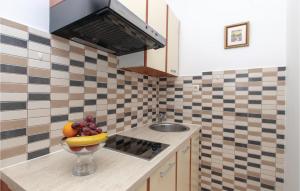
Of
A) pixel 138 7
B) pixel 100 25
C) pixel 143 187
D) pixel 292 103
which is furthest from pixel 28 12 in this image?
pixel 292 103

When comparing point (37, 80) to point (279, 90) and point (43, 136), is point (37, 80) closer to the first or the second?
point (43, 136)

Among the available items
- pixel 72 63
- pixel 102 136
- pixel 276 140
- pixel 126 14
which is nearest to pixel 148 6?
pixel 126 14

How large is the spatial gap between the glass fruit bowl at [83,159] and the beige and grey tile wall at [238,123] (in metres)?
1.27

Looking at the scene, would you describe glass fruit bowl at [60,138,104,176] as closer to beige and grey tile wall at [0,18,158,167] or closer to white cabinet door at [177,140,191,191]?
beige and grey tile wall at [0,18,158,167]

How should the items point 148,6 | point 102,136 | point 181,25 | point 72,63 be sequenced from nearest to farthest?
point 102,136 → point 72,63 → point 148,6 → point 181,25

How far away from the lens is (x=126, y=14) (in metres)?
0.75

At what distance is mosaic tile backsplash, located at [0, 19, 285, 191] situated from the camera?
0.76 metres

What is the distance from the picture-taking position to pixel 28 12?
813 mm

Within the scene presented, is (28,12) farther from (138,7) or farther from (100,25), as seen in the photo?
(138,7)

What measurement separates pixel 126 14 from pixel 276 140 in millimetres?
1544

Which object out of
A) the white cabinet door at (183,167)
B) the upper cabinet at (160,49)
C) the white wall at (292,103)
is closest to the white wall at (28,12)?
the upper cabinet at (160,49)

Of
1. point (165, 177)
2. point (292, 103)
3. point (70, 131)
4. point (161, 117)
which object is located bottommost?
point (165, 177)

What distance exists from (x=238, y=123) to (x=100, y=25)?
1.45 metres

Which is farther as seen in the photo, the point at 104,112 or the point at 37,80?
the point at 104,112
